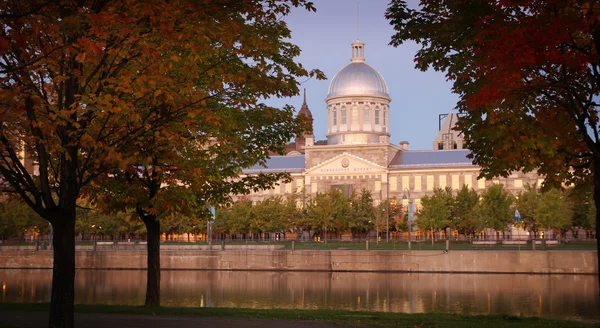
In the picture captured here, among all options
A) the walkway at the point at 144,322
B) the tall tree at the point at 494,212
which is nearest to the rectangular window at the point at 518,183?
the tall tree at the point at 494,212

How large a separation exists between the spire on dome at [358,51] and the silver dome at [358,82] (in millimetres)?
1394

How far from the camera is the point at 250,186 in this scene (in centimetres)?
2456

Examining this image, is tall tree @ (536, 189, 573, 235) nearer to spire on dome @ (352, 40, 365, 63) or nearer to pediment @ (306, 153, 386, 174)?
pediment @ (306, 153, 386, 174)

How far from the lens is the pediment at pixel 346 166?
10994cm

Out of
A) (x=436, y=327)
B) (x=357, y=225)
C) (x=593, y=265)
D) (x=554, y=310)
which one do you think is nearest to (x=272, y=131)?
(x=436, y=327)

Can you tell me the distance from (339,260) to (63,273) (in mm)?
47175

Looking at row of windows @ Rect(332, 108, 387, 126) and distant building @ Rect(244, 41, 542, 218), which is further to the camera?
row of windows @ Rect(332, 108, 387, 126)

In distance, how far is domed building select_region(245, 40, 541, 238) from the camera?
4254 inches

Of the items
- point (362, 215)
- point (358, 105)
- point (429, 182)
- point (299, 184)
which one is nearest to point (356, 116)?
point (358, 105)

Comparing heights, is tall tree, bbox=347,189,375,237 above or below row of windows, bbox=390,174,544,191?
below

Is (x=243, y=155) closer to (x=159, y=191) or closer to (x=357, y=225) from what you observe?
(x=159, y=191)

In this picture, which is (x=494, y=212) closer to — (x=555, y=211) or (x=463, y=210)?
(x=463, y=210)

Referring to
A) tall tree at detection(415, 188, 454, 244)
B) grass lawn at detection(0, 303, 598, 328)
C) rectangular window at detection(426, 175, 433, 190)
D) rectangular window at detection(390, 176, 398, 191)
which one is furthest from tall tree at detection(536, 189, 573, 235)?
grass lawn at detection(0, 303, 598, 328)

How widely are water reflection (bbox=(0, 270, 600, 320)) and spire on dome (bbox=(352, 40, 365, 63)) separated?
63.0 m
